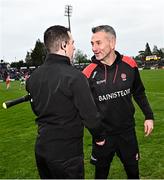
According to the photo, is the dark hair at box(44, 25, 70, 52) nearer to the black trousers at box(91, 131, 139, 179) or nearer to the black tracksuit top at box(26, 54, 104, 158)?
the black tracksuit top at box(26, 54, 104, 158)

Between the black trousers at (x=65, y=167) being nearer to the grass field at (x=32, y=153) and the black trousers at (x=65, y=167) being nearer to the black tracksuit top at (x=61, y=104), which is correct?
the black tracksuit top at (x=61, y=104)

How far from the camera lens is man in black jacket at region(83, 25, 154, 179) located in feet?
15.5

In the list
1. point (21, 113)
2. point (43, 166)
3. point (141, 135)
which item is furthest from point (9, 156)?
point (21, 113)

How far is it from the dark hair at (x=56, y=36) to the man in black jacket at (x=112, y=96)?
113 centimetres

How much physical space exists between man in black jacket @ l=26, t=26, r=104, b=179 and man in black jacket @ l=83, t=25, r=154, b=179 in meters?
1.09

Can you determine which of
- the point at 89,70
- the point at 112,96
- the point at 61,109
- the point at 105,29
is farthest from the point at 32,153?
the point at 61,109

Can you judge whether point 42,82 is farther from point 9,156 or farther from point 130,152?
point 9,156

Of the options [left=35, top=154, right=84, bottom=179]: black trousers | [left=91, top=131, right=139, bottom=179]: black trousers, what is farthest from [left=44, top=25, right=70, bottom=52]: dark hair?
[left=91, top=131, right=139, bottom=179]: black trousers

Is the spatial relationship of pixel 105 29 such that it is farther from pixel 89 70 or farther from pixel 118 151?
pixel 118 151

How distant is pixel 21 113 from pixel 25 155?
8.10 meters

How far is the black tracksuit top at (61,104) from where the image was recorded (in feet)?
11.3

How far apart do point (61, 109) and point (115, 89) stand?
1342mm

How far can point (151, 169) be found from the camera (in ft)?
22.2

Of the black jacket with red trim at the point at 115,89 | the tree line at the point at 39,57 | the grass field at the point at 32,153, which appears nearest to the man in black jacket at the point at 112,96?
the black jacket with red trim at the point at 115,89
